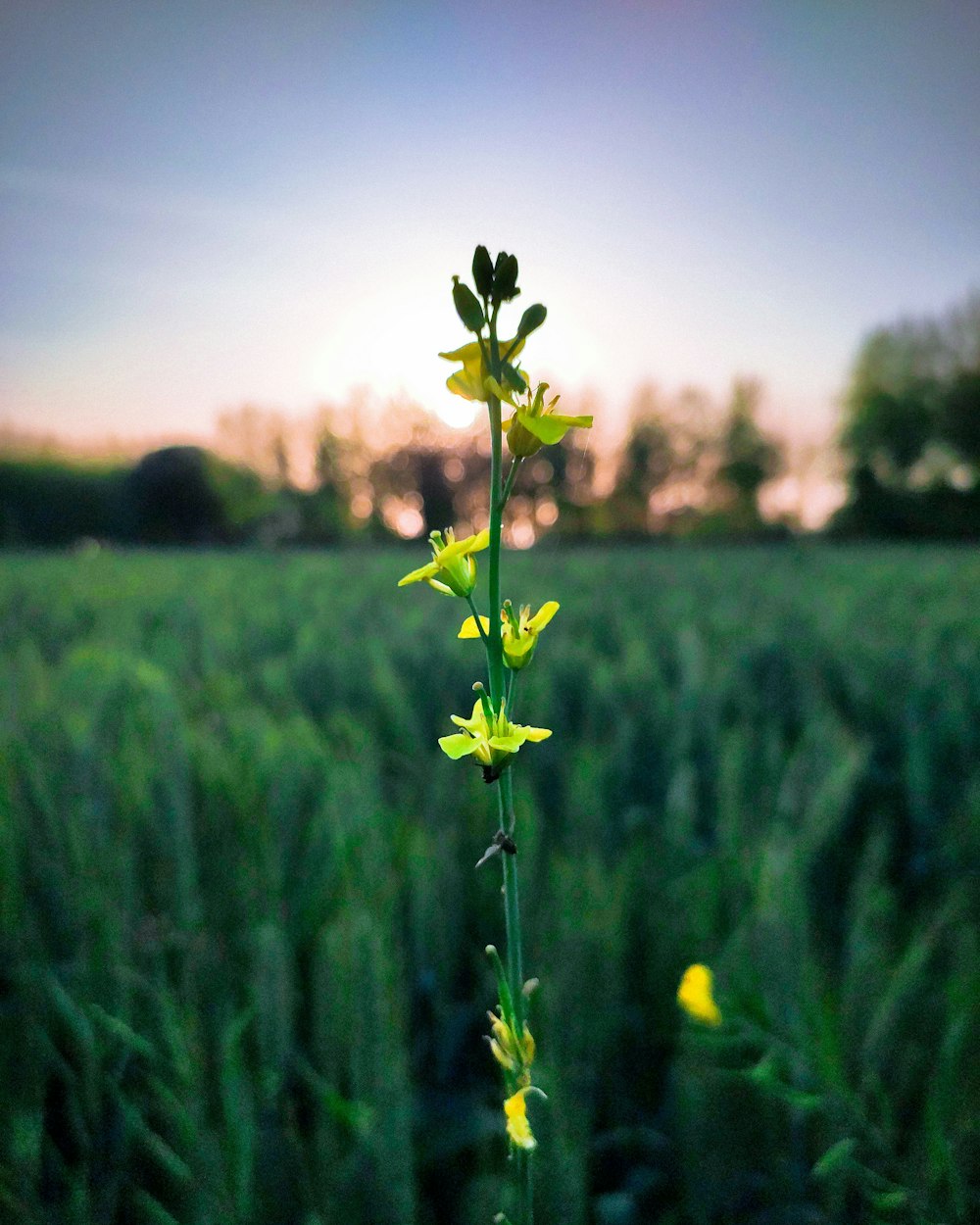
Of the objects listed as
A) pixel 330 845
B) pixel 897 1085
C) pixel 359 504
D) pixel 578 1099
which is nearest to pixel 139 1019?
pixel 330 845

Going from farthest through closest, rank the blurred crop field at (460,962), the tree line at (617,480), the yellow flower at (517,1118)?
the tree line at (617,480) → the blurred crop field at (460,962) → the yellow flower at (517,1118)

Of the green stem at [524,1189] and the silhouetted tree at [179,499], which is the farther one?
the silhouetted tree at [179,499]

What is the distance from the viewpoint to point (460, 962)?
0.96 m

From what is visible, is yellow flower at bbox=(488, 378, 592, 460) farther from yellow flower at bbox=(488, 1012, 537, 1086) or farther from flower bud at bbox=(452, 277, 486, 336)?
yellow flower at bbox=(488, 1012, 537, 1086)

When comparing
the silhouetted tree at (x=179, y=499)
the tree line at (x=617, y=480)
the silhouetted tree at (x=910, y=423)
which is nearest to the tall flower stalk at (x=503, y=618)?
the tree line at (x=617, y=480)

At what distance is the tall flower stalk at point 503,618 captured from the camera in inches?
10.6

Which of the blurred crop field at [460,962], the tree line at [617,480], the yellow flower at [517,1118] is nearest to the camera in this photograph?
the yellow flower at [517,1118]

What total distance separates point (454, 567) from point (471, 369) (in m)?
0.08

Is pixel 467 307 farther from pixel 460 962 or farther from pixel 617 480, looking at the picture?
pixel 617 480

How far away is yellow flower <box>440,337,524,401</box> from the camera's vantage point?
32cm

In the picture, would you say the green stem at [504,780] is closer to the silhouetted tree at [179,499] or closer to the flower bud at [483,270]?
the flower bud at [483,270]

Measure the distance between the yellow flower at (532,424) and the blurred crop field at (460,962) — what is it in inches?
18.1

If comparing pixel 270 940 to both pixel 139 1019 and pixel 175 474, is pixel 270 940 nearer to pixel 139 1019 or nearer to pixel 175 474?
pixel 139 1019

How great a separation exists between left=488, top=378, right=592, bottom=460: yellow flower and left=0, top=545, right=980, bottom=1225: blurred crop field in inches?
18.1
